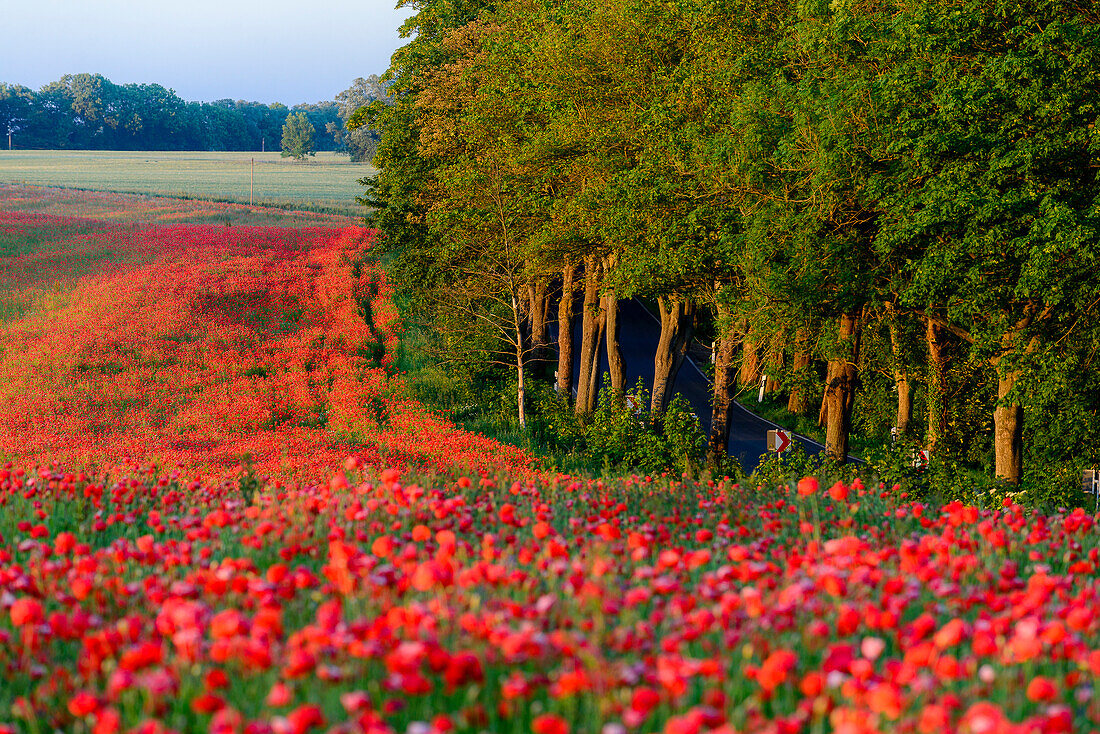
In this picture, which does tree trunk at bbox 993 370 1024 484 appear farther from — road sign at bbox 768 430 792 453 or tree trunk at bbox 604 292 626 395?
tree trunk at bbox 604 292 626 395

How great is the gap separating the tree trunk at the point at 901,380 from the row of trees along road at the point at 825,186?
0.08 meters

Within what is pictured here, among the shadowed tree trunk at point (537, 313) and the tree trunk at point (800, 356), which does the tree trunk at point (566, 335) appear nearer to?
the shadowed tree trunk at point (537, 313)

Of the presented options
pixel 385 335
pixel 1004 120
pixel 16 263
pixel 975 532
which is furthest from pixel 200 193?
pixel 975 532

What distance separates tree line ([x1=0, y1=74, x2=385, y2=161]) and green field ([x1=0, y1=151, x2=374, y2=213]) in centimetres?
571

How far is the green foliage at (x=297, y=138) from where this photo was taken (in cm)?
12506

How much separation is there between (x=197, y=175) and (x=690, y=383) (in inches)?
2784

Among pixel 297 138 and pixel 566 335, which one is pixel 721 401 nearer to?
pixel 566 335

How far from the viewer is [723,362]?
826 inches

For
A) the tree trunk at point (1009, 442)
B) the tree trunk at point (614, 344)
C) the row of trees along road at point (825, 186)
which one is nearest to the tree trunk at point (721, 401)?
the row of trees along road at point (825, 186)

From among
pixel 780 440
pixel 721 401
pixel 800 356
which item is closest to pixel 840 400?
pixel 800 356

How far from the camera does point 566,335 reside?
89.9ft

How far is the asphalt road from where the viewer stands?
35375 mm

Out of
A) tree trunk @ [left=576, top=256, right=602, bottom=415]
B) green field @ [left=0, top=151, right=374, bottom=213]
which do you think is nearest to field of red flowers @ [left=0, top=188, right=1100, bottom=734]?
tree trunk @ [left=576, top=256, right=602, bottom=415]

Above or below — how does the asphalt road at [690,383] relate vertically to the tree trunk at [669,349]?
below
